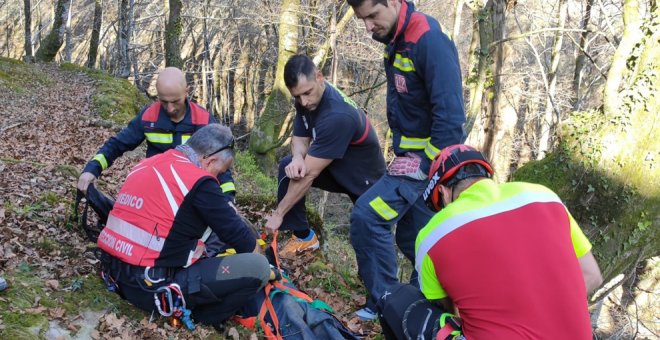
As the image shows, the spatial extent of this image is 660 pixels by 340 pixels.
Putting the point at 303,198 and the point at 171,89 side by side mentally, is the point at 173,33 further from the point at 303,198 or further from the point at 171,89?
the point at 303,198

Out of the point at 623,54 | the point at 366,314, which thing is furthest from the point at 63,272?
the point at 623,54

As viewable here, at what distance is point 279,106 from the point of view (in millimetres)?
15461

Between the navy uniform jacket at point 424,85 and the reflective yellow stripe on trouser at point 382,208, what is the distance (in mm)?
419

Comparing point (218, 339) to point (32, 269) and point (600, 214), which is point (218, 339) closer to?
point (32, 269)

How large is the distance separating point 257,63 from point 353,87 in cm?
1023

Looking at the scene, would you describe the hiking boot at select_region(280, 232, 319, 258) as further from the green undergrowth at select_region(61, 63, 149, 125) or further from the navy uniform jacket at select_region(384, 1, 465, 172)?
the green undergrowth at select_region(61, 63, 149, 125)

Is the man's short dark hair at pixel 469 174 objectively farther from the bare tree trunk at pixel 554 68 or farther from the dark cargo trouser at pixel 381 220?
the bare tree trunk at pixel 554 68

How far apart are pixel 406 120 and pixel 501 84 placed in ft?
18.7

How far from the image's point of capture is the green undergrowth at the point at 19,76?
15484 mm

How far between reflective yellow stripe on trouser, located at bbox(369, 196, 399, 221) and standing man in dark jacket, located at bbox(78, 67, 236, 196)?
5.45 ft

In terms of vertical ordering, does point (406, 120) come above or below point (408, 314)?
above

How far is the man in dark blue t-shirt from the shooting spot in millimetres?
4984

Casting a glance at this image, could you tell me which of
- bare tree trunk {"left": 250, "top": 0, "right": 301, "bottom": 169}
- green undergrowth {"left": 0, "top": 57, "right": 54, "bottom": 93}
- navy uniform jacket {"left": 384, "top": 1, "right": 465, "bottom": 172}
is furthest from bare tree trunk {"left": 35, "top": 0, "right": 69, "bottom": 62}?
navy uniform jacket {"left": 384, "top": 1, "right": 465, "bottom": 172}

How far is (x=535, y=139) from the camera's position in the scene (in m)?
24.8
